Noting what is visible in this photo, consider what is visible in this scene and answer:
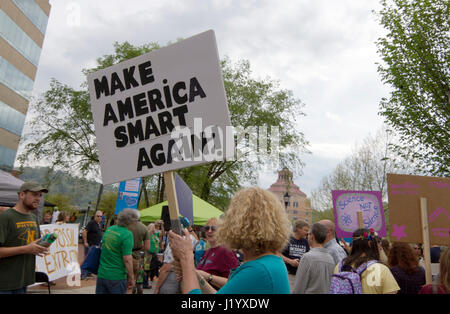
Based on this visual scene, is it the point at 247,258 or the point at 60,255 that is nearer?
the point at 247,258

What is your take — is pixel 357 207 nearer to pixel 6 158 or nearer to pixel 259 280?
pixel 259 280

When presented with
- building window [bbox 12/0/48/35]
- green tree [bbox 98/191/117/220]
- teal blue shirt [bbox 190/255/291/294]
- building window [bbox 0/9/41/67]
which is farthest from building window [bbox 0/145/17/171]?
teal blue shirt [bbox 190/255/291/294]

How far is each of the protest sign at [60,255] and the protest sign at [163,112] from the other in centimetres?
493

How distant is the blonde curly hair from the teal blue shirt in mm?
133

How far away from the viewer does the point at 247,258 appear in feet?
6.39

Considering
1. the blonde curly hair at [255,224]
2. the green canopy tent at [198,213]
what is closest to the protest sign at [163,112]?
the blonde curly hair at [255,224]

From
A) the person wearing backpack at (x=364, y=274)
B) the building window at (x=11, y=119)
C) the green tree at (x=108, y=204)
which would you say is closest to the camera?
the person wearing backpack at (x=364, y=274)

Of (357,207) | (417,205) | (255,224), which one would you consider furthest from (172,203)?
(357,207)

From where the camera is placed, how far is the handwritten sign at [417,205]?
417 centimetres

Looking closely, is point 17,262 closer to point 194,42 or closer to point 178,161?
point 178,161

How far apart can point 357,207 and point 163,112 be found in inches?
190

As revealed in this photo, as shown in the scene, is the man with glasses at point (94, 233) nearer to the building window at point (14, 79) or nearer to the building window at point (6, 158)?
the building window at point (14, 79)

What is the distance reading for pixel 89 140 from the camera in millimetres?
25641
